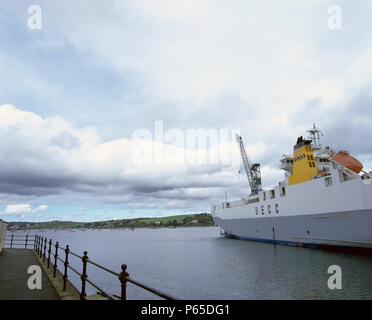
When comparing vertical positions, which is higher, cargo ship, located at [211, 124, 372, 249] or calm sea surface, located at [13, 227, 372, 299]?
cargo ship, located at [211, 124, 372, 249]

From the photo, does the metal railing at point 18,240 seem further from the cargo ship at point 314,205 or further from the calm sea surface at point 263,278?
the cargo ship at point 314,205

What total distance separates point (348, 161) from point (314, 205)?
17.8 ft

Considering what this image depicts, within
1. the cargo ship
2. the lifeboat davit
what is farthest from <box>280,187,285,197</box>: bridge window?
the lifeboat davit

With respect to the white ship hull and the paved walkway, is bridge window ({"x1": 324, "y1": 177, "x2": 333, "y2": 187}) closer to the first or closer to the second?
the white ship hull

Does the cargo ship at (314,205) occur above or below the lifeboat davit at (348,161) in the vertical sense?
below

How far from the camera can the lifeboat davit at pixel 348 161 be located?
2338 cm

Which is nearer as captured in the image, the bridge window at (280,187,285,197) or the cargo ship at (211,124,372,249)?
the cargo ship at (211,124,372,249)

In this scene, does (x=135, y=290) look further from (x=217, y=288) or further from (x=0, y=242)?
(x=0, y=242)

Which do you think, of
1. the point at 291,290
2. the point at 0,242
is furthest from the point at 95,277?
the point at 291,290

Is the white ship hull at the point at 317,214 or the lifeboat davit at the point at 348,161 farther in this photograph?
the lifeboat davit at the point at 348,161

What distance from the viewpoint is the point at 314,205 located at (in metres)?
24.0

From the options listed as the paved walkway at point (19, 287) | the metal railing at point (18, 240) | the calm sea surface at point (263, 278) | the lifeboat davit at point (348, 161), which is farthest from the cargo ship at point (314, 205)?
the metal railing at point (18, 240)

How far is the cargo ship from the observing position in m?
19.9
